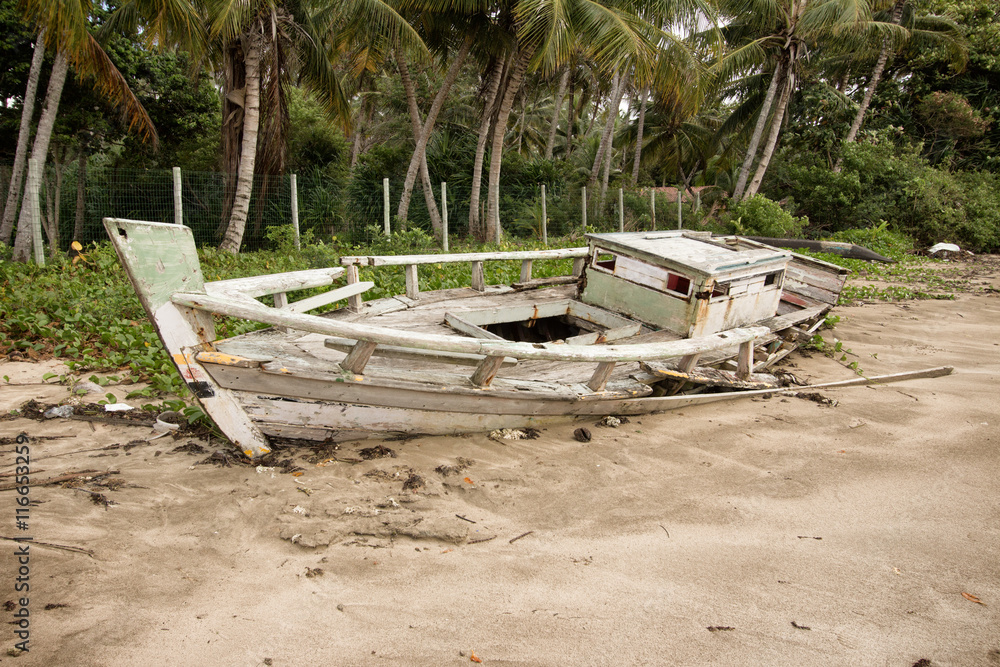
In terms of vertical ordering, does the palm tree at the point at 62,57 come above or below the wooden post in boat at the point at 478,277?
above

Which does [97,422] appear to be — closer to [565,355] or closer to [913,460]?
[565,355]

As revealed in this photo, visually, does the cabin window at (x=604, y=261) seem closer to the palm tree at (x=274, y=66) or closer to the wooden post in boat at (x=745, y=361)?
the wooden post in boat at (x=745, y=361)

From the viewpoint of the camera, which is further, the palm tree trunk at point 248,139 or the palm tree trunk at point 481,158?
the palm tree trunk at point 481,158

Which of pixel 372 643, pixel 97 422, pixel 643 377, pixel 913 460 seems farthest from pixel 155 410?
pixel 913 460

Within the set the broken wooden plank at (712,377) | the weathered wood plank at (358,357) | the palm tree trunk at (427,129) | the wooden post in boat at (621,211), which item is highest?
the palm tree trunk at (427,129)

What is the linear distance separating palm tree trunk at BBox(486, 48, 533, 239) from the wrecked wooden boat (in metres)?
7.59

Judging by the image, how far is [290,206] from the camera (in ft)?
41.2

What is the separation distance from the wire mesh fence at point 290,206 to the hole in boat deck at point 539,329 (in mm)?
5633

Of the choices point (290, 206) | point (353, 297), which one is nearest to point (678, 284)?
point (353, 297)

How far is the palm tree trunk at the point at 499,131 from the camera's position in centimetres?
1253

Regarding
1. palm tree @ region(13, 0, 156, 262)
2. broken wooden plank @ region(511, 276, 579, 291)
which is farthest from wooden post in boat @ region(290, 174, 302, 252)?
broken wooden plank @ region(511, 276, 579, 291)

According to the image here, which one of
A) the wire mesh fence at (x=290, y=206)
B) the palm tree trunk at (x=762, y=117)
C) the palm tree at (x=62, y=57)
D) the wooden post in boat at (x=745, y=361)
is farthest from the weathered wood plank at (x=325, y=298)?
the palm tree trunk at (x=762, y=117)

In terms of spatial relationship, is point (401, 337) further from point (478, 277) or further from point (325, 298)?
point (478, 277)

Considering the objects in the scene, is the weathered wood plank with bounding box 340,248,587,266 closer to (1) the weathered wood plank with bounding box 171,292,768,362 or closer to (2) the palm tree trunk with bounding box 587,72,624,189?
(1) the weathered wood plank with bounding box 171,292,768,362
